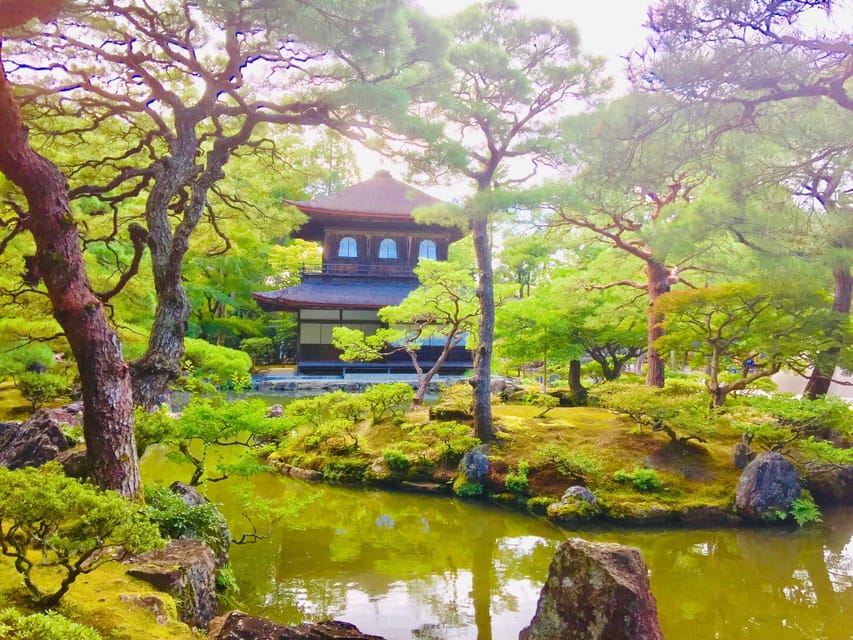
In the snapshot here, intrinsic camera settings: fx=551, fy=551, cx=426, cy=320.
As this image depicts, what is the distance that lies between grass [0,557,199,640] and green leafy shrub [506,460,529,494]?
15.1ft

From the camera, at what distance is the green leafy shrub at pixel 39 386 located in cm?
866

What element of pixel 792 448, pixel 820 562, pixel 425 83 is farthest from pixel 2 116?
pixel 792 448

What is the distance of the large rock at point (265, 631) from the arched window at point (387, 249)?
17.1m

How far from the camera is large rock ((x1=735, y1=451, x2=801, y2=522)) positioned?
20.1ft

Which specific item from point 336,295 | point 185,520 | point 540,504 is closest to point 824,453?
point 540,504

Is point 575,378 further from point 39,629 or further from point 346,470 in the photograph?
point 39,629

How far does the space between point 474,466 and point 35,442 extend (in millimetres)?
4918

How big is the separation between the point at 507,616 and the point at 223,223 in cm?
747

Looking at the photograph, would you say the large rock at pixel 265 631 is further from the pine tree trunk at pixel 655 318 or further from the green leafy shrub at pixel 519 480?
the pine tree trunk at pixel 655 318

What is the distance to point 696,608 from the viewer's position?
13.9 feet

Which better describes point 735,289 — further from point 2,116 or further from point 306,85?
point 2,116

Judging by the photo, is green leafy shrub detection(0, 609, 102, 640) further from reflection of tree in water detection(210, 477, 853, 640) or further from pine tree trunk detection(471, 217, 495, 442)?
pine tree trunk detection(471, 217, 495, 442)

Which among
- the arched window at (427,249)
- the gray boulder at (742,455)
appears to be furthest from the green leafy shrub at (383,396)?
the arched window at (427,249)

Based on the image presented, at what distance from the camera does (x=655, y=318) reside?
10.0m
